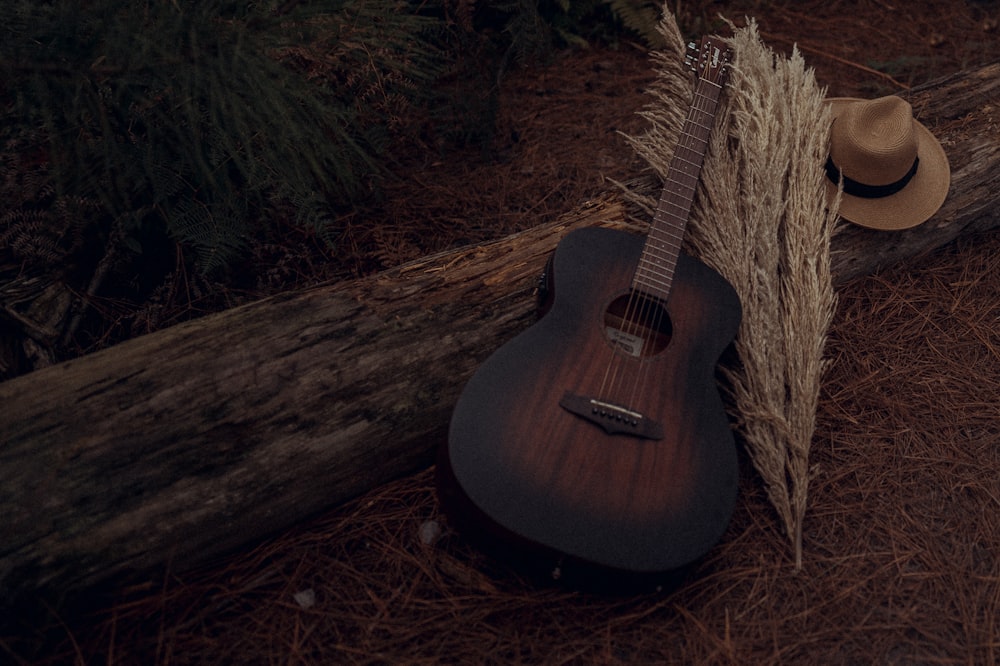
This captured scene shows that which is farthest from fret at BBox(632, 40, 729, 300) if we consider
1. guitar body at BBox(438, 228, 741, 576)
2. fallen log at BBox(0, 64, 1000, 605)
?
fallen log at BBox(0, 64, 1000, 605)

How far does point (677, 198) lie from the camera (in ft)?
6.80

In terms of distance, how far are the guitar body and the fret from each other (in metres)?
0.11

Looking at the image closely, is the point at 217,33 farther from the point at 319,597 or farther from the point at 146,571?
the point at 319,597

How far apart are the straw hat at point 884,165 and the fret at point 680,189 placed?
50 cm

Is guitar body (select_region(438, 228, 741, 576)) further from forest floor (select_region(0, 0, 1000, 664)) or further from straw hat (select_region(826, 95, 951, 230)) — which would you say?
straw hat (select_region(826, 95, 951, 230))

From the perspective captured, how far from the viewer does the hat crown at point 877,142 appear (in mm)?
2262

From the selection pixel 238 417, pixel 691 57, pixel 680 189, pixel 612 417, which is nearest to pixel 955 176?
pixel 691 57

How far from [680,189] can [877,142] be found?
0.78 m

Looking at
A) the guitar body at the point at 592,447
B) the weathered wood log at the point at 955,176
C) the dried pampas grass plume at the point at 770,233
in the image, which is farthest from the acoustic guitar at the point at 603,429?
the weathered wood log at the point at 955,176

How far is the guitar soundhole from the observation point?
6.23ft

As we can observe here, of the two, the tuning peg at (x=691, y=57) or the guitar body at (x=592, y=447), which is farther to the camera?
the tuning peg at (x=691, y=57)

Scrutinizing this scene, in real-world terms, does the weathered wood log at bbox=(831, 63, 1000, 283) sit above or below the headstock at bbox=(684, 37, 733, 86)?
below

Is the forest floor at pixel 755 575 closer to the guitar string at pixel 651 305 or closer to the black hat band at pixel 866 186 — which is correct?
the black hat band at pixel 866 186

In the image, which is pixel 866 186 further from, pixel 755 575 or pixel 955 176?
pixel 755 575
